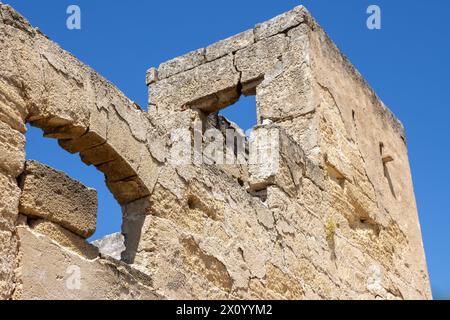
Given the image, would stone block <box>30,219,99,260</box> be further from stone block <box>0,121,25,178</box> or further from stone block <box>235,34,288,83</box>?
stone block <box>235,34,288,83</box>

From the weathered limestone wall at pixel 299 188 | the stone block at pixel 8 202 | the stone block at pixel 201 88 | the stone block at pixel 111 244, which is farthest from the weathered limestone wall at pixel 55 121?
the stone block at pixel 201 88

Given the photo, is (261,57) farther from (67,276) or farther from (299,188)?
(67,276)

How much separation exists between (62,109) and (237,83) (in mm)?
3813

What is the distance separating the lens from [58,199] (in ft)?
13.3

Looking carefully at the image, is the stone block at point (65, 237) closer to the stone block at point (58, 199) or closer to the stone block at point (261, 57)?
the stone block at point (58, 199)

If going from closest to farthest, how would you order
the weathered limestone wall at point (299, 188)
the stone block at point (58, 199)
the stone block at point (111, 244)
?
the stone block at point (58, 199)
the weathered limestone wall at point (299, 188)
the stone block at point (111, 244)

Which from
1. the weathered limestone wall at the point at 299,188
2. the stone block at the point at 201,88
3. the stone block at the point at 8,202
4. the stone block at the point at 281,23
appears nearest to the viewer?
the stone block at the point at 8,202

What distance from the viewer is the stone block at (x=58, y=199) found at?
12.9 feet

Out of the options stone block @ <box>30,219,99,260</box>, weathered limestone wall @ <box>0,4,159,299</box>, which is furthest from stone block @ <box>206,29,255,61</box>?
stone block @ <box>30,219,99,260</box>

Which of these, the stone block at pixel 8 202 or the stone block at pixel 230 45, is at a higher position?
the stone block at pixel 230 45

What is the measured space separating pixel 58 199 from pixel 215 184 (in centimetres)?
160

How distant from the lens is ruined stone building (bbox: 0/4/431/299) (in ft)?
13.0

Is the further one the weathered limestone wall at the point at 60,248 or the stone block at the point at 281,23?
the stone block at the point at 281,23

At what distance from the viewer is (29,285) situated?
12.3 feet
